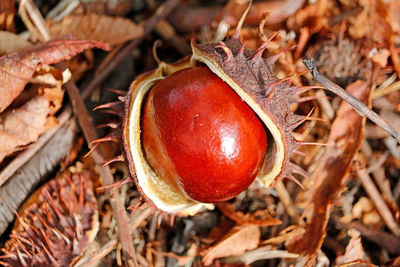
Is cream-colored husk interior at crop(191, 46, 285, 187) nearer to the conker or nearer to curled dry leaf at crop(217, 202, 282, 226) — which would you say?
the conker

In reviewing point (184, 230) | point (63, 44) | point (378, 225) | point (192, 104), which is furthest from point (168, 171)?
point (378, 225)

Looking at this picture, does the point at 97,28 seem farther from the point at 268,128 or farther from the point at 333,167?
the point at 333,167

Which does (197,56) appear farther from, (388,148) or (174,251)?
(388,148)

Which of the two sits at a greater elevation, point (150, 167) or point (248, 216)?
point (150, 167)

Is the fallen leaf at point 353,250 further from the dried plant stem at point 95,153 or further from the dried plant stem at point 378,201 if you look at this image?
the dried plant stem at point 95,153

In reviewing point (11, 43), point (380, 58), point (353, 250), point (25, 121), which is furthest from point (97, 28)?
point (353, 250)

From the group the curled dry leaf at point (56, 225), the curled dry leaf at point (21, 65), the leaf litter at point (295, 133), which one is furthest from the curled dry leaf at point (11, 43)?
the curled dry leaf at point (56, 225)

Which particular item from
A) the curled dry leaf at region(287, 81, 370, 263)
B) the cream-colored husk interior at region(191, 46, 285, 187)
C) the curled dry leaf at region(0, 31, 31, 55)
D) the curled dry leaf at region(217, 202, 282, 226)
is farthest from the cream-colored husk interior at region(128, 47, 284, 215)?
the curled dry leaf at region(0, 31, 31, 55)
